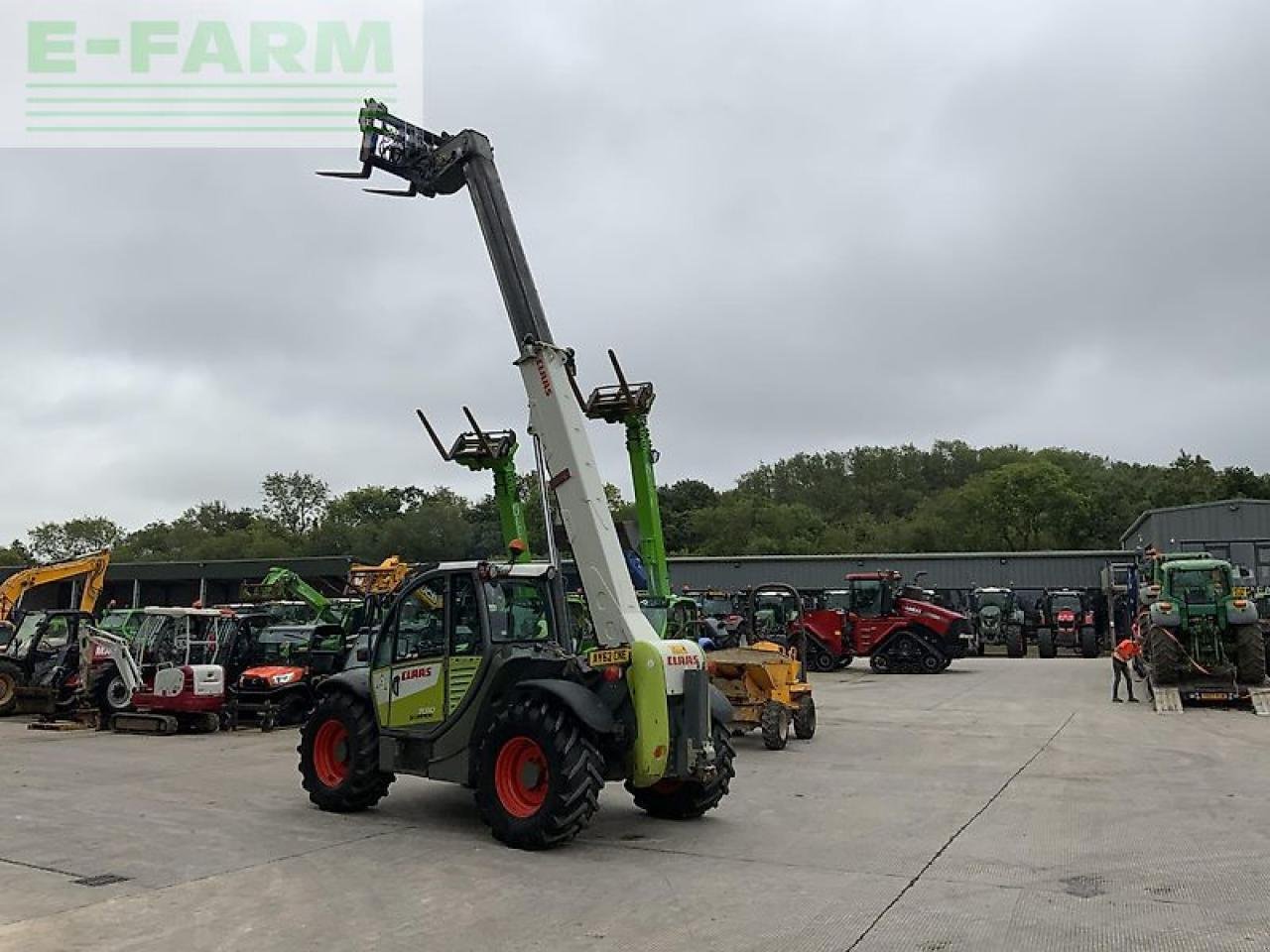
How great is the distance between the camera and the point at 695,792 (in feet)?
28.9

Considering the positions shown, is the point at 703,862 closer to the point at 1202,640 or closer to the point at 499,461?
the point at 499,461

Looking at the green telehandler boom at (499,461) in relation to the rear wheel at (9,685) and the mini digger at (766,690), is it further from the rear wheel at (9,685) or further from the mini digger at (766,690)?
the rear wheel at (9,685)

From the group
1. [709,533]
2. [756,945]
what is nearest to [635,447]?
[756,945]

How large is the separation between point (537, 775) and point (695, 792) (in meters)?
1.51

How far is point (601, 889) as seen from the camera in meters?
6.71

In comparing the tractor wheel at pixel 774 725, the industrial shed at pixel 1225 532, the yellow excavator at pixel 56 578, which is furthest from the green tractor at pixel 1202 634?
the industrial shed at pixel 1225 532

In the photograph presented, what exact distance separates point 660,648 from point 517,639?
124cm

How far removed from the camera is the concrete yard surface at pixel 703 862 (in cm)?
584

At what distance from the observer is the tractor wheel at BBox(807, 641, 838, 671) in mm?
28219

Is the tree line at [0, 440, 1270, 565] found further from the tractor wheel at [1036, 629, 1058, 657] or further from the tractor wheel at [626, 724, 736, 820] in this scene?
the tractor wheel at [626, 724, 736, 820]

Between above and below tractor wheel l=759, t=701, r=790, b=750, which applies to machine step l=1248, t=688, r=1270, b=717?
below

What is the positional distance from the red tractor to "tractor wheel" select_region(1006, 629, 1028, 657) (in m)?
8.11

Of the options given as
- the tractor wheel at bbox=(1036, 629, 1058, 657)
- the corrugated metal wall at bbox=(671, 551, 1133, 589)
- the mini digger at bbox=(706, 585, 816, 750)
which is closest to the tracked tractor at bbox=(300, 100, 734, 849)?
the mini digger at bbox=(706, 585, 816, 750)

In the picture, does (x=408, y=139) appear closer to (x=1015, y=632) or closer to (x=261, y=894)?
(x=261, y=894)
